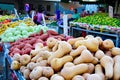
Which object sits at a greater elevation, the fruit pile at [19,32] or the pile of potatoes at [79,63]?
the pile of potatoes at [79,63]

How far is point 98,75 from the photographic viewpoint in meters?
1.78

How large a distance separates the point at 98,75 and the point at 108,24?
5817mm

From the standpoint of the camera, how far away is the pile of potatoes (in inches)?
72.7

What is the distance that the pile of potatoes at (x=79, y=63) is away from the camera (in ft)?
6.06

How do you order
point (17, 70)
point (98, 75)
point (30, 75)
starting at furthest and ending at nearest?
point (17, 70)
point (30, 75)
point (98, 75)

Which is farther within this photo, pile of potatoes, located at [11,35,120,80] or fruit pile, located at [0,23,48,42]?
fruit pile, located at [0,23,48,42]

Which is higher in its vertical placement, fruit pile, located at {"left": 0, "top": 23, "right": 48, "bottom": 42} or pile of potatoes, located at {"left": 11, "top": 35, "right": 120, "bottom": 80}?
pile of potatoes, located at {"left": 11, "top": 35, "right": 120, "bottom": 80}

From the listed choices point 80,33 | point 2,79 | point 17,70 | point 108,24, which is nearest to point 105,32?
point 108,24

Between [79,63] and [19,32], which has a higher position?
[79,63]

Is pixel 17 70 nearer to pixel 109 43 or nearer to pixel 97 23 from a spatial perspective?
pixel 109 43

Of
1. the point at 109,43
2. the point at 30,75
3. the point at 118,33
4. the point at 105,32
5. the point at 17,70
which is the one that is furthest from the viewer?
the point at 105,32

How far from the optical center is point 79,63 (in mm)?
1989

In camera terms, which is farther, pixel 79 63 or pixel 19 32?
pixel 19 32

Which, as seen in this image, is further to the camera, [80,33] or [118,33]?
[80,33]
